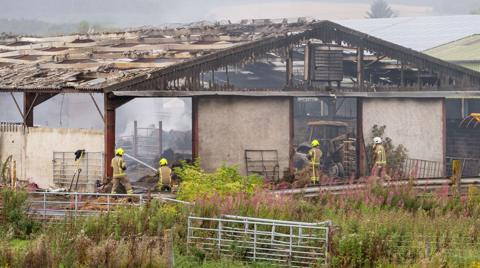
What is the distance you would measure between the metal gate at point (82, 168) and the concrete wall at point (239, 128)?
3.43 metres

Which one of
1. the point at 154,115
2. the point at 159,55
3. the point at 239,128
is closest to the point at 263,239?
the point at 239,128

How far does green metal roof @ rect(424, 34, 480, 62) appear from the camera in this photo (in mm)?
53719

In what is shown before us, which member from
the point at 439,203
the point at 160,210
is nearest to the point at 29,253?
the point at 160,210

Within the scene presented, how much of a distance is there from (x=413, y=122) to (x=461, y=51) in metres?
20.7

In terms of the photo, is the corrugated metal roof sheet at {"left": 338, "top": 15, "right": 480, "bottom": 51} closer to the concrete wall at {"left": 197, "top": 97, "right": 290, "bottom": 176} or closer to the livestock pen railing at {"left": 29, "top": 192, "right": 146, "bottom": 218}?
the concrete wall at {"left": 197, "top": 97, "right": 290, "bottom": 176}

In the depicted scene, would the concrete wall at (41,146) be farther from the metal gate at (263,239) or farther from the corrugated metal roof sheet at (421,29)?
the corrugated metal roof sheet at (421,29)

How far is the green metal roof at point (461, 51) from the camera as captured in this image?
53.7m

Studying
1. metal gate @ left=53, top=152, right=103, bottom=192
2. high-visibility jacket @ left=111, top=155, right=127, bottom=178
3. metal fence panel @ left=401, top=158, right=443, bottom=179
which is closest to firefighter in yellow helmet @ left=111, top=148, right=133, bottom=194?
high-visibility jacket @ left=111, top=155, right=127, bottom=178

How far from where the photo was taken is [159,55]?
31703mm

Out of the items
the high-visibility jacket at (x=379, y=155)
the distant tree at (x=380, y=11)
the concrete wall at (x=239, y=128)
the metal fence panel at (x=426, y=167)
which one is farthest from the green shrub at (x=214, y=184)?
the distant tree at (x=380, y=11)

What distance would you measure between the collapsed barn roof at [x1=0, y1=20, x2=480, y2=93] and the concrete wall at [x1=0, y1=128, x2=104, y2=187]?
1762mm

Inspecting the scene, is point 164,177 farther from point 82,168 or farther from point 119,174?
point 82,168

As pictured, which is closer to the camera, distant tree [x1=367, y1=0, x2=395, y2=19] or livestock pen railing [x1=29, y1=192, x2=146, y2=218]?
livestock pen railing [x1=29, y1=192, x2=146, y2=218]

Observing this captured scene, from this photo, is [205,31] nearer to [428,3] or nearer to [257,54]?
[257,54]
